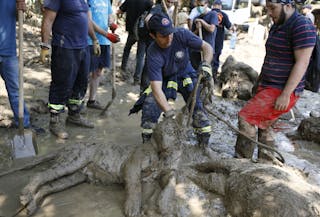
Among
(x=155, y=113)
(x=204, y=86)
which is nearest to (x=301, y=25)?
(x=204, y=86)

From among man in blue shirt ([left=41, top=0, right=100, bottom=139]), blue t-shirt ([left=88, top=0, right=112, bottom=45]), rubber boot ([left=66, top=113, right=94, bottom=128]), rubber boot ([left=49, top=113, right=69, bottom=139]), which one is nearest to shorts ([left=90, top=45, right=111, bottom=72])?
blue t-shirt ([left=88, top=0, right=112, bottom=45])

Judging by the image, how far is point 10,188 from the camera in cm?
334

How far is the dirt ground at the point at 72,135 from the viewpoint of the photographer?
308 cm

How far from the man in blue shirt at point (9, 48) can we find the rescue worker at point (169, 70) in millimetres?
1561

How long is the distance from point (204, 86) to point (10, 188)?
7.54 feet

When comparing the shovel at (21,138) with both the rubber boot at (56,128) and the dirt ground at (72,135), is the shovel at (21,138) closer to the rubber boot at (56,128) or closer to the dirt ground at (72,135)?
the dirt ground at (72,135)

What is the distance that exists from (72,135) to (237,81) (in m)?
4.27

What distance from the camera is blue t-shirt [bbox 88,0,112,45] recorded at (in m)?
5.37

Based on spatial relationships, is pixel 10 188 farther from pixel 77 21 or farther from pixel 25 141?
pixel 77 21

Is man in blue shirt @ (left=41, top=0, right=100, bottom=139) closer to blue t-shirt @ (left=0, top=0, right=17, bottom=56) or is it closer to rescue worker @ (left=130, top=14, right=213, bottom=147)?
blue t-shirt @ (left=0, top=0, right=17, bottom=56)

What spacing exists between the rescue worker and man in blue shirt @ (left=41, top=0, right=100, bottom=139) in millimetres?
1038

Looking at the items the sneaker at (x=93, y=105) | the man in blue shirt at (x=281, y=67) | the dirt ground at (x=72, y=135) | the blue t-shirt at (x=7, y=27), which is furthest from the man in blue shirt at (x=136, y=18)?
the man in blue shirt at (x=281, y=67)

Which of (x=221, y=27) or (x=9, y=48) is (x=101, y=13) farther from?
(x=221, y=27)

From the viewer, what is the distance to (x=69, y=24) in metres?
4.23
